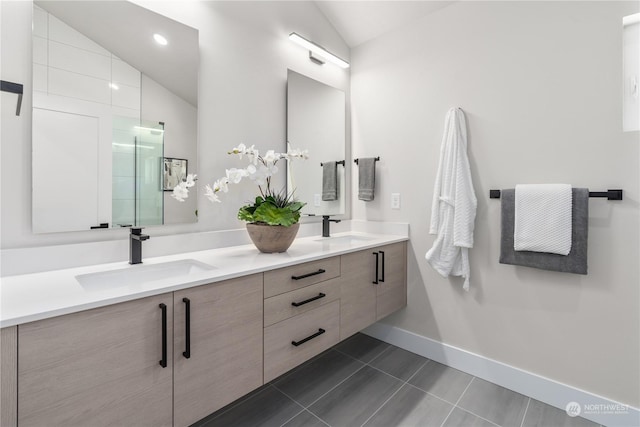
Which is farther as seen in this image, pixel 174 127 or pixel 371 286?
pixel 371 286

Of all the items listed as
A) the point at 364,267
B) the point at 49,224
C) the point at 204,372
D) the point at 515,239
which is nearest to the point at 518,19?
the point at 515,239

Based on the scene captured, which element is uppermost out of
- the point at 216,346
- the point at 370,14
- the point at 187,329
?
the point at 370,14

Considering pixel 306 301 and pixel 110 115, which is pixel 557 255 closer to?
pixel 306 301

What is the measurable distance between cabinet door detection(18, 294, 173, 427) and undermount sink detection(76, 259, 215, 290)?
0.26 metres

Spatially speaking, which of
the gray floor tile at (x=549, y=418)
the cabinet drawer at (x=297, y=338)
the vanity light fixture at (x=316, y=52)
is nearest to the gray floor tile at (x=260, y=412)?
the cabinet drawer at (x=297, y=338)

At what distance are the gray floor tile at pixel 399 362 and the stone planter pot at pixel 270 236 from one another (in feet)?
3.69

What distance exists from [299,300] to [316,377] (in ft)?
2.55

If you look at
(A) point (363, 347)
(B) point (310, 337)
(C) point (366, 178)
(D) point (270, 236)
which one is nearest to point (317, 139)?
(C) point (366, 178)

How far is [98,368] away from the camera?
896mm

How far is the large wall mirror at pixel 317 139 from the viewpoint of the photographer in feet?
7.21

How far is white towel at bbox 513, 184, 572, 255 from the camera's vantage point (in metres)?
1.55

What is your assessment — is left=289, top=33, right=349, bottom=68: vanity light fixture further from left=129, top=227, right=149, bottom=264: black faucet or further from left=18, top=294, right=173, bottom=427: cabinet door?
left=18, top=294, right=173, bottom=427: cabinet door

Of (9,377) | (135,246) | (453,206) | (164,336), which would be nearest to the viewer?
(9,377)

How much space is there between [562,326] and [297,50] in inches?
94.4
